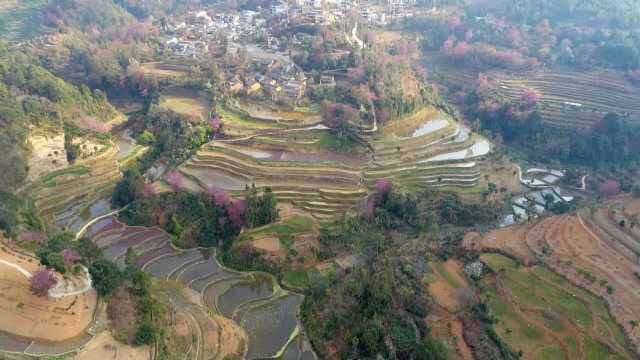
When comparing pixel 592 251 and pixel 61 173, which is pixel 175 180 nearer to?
pixel 61 173

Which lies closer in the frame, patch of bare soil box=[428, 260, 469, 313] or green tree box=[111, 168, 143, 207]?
patch of bare soil box=[428, 260, 469, 313]

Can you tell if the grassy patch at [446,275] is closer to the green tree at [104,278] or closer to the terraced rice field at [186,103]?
the green tree at [104,278]

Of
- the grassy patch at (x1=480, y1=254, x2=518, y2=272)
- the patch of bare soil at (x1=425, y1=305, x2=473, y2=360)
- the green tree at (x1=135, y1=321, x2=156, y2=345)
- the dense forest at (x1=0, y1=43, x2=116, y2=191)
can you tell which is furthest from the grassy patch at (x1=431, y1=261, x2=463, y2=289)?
the dense forest at (x1=0, y1=43, x2=116, y2=191)

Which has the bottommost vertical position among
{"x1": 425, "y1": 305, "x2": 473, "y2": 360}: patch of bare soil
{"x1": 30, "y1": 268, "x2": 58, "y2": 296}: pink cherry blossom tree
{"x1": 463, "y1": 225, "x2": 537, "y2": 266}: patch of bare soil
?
{"x1": 425, "y1": 305, "x2": 473, "y2": 360}: patch of bare soil

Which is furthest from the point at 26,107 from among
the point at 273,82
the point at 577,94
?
the point at 577,94

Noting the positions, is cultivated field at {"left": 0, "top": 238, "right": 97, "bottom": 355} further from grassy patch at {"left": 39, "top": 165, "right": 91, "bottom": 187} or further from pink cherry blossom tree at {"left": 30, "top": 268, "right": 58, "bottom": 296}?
grassy patch at {"left": 39, "top": 165, "right": 91, "bottom": 187}

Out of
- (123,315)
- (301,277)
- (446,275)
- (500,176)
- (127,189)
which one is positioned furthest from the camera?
(500,176)

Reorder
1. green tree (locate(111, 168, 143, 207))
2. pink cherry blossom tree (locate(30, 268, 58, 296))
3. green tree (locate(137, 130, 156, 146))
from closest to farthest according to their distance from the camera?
pink cherry blossom tree (locate(30, 268, 58, 296))
green tree (locate(111, 168, 143, 207))
green tree (locate(137, 130, 156, 146))
